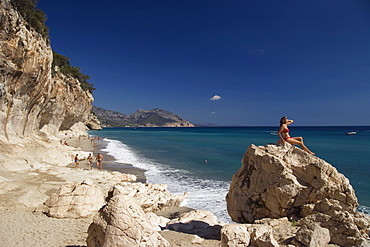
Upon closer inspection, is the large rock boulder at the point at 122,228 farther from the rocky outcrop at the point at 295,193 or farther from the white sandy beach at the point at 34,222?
the rocky outcrop at the point at 295,193

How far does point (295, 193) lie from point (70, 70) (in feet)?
174

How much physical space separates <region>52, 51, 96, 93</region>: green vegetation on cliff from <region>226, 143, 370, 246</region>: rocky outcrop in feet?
134

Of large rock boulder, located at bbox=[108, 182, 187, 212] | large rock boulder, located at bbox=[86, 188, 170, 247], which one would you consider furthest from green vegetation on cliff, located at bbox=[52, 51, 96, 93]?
large rock boulder, located at bbox=[86, 188, 170, 247]

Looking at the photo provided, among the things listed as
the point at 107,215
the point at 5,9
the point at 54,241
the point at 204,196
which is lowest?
the point at 204,196

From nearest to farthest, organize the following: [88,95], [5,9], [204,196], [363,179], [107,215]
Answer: [107,215]
[204,196]
[5,9]
[363,179]
[88,95]

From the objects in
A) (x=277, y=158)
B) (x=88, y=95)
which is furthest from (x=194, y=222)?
(x=88, y=95)

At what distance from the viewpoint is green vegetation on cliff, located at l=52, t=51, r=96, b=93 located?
140 ft

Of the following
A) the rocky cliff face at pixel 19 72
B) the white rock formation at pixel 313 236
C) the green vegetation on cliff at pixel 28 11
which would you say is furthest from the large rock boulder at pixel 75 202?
the green vegetation on cliff at pixel 28 11

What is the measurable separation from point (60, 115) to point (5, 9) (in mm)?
30543

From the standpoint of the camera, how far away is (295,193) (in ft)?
20.1

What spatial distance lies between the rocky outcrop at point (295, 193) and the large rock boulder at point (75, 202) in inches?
208

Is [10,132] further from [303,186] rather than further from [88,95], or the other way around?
[88,95]

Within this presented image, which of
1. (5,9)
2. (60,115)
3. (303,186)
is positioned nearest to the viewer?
(303,186)

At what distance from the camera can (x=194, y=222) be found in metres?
7.89
